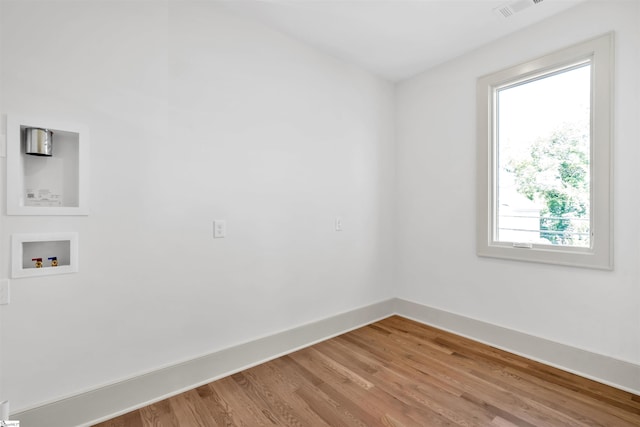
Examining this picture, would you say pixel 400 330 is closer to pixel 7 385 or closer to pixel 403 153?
pixel 403 153

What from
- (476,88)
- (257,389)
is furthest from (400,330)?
(476,88)

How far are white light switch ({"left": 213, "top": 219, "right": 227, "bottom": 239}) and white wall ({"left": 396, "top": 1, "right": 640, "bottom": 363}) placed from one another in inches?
81.7

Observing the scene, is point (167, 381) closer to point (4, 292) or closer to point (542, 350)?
point (4, 292)

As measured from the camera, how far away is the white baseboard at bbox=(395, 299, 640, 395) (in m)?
1.97

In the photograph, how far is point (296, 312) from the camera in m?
2.58

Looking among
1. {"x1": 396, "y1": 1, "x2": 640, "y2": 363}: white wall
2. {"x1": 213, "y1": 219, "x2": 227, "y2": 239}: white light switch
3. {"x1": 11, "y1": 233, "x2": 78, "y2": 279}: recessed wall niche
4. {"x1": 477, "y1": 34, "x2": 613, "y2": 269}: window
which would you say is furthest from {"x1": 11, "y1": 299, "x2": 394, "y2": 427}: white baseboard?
{"x1": 477, "y1": 34, "x2": 613, "y2": 269}: window

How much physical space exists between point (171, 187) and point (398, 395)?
6.60 ft

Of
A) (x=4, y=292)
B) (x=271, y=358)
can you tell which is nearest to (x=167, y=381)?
(x=271, y=358)

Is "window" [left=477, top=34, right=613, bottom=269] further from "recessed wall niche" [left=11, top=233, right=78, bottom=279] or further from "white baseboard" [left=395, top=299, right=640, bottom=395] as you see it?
"recessed wall niche" [left=11, top=233, right=78, bottom=279]

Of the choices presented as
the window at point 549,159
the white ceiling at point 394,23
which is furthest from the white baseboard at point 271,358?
the white ceiling at point 394,23

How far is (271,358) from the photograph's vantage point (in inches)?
93.4

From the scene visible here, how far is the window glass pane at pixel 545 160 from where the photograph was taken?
220 cm

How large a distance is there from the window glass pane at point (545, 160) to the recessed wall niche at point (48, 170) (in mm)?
3125

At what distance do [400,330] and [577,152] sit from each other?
2.12m
